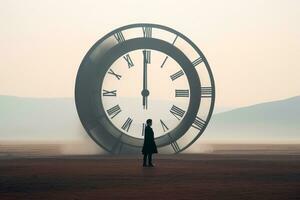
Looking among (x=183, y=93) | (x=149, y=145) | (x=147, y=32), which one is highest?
(x=147, y=32)

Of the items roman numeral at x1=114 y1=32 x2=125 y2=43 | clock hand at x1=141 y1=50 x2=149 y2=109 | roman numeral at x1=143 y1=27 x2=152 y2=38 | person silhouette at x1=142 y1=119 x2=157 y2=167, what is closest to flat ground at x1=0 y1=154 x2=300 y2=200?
person silhouette at x1=142 y1=119 x2=157 y2=167

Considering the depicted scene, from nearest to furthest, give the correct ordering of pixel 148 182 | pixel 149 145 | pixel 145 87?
pixel 148 182
pixel 149 145
pixel 145 87

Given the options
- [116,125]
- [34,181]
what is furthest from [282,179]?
[116,125]

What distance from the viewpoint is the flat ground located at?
14023mm

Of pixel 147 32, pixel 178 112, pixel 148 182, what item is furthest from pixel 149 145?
pixel 147 32

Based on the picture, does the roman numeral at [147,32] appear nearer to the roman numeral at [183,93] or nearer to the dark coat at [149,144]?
the roman numeral at [183,93]

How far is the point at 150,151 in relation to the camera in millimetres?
23531

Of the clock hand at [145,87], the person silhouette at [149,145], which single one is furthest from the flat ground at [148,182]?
the clock hand at [145,87]

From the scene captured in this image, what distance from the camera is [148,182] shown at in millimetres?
16875

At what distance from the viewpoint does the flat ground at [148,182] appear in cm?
1402

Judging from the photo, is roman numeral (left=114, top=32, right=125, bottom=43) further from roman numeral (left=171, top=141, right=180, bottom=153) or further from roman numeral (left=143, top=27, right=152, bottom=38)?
roman numeral (left=171, top=141, right=180, bottom=153)

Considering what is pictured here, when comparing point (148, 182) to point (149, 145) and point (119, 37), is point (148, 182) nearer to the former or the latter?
point (149, 145)

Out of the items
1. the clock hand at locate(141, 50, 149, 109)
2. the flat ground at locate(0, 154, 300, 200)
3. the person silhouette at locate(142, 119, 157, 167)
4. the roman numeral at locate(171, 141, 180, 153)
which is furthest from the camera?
the roman numeral at locate(171, 141, 180, 153)

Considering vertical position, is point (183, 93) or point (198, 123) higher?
point (183, 93)
